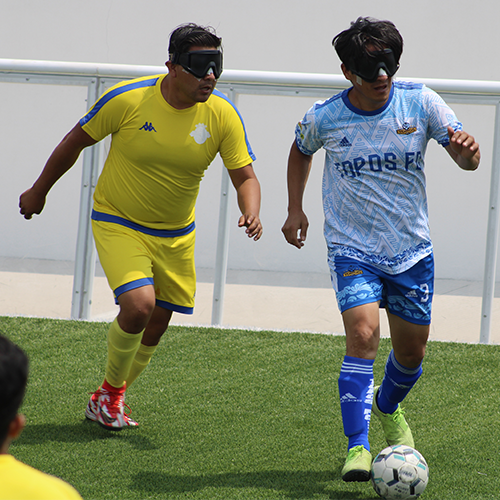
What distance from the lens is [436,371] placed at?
527cm

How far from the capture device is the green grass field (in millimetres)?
3248

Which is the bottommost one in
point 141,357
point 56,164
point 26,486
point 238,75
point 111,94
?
point 141,357

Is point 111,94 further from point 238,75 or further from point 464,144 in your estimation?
point 238,75

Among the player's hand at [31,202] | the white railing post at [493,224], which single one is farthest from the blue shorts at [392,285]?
the white railing post at [493,224]

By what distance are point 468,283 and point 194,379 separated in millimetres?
2785

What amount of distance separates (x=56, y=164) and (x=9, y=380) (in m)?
2.76

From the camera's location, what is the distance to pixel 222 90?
6512mm

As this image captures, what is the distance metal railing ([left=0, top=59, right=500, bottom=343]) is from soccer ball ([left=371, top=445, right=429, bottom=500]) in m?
3.49

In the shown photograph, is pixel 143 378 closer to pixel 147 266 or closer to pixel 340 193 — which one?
pixel 147 266

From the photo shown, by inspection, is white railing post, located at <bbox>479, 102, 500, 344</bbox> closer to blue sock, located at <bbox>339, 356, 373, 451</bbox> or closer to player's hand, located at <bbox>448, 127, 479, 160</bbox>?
player's hand, located at <bbox>448, 127, 479, 160</bbox>

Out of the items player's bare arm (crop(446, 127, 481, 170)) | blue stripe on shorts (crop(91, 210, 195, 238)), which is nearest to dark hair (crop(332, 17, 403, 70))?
player's bare arm (crop(446, 127, 481, 170))

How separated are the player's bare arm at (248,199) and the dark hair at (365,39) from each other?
0.86 metres

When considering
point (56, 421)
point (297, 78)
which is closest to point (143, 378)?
point (56, 421)

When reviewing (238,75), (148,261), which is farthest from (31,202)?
(238,75)
